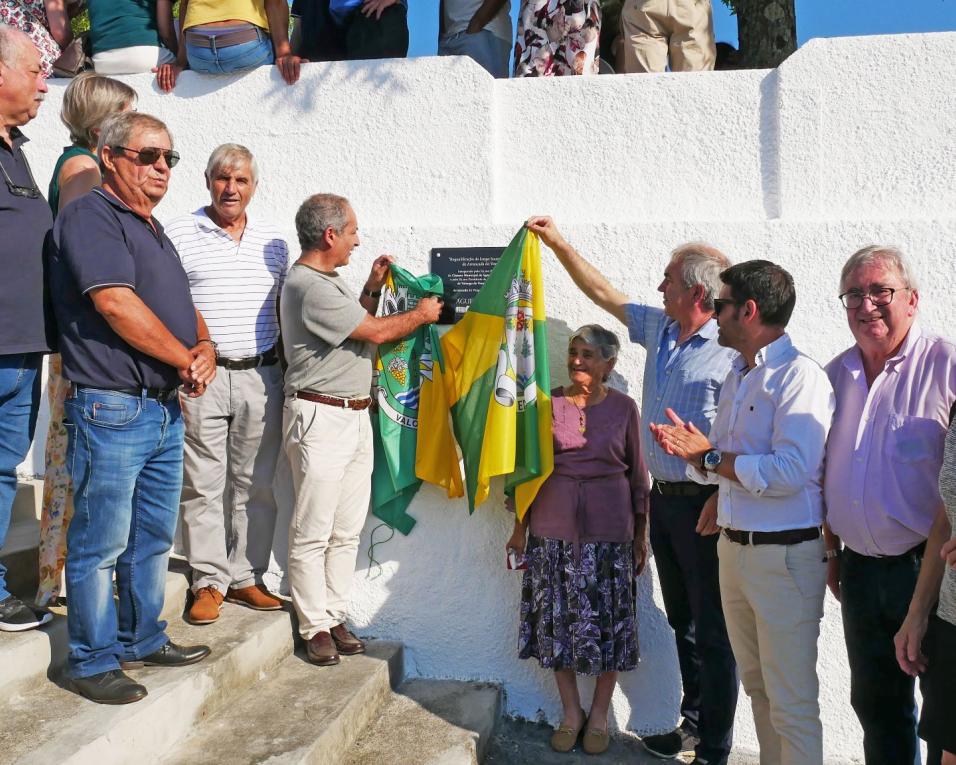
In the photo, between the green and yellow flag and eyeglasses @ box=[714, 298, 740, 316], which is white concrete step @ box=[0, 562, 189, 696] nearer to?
the green and yellow flag

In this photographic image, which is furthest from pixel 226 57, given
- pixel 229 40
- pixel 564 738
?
pixel 564 738

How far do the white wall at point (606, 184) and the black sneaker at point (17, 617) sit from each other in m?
1.53

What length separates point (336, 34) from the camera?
5.23 meters

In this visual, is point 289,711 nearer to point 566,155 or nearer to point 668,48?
point 566,155

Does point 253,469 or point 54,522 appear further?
point 253,469

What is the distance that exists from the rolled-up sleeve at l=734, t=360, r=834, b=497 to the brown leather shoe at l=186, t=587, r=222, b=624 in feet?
7.32

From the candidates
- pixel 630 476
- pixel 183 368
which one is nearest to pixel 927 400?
pixel 630 476

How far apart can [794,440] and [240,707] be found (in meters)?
2.22

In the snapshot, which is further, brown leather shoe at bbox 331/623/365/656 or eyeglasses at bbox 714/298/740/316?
brown leather shoe at bbox 331/623/365/656

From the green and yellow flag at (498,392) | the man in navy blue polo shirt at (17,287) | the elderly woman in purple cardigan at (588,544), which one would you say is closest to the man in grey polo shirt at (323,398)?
the green and yellow flag at (498,392)

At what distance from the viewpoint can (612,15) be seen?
6.80 m

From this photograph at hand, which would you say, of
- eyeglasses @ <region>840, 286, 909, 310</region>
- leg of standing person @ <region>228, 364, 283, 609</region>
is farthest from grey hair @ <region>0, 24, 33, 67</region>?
eyeglasses @ <region>840, 286, 909, 310</region>

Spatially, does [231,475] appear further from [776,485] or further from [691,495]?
[776,485]

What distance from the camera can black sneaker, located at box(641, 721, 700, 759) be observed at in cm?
391
